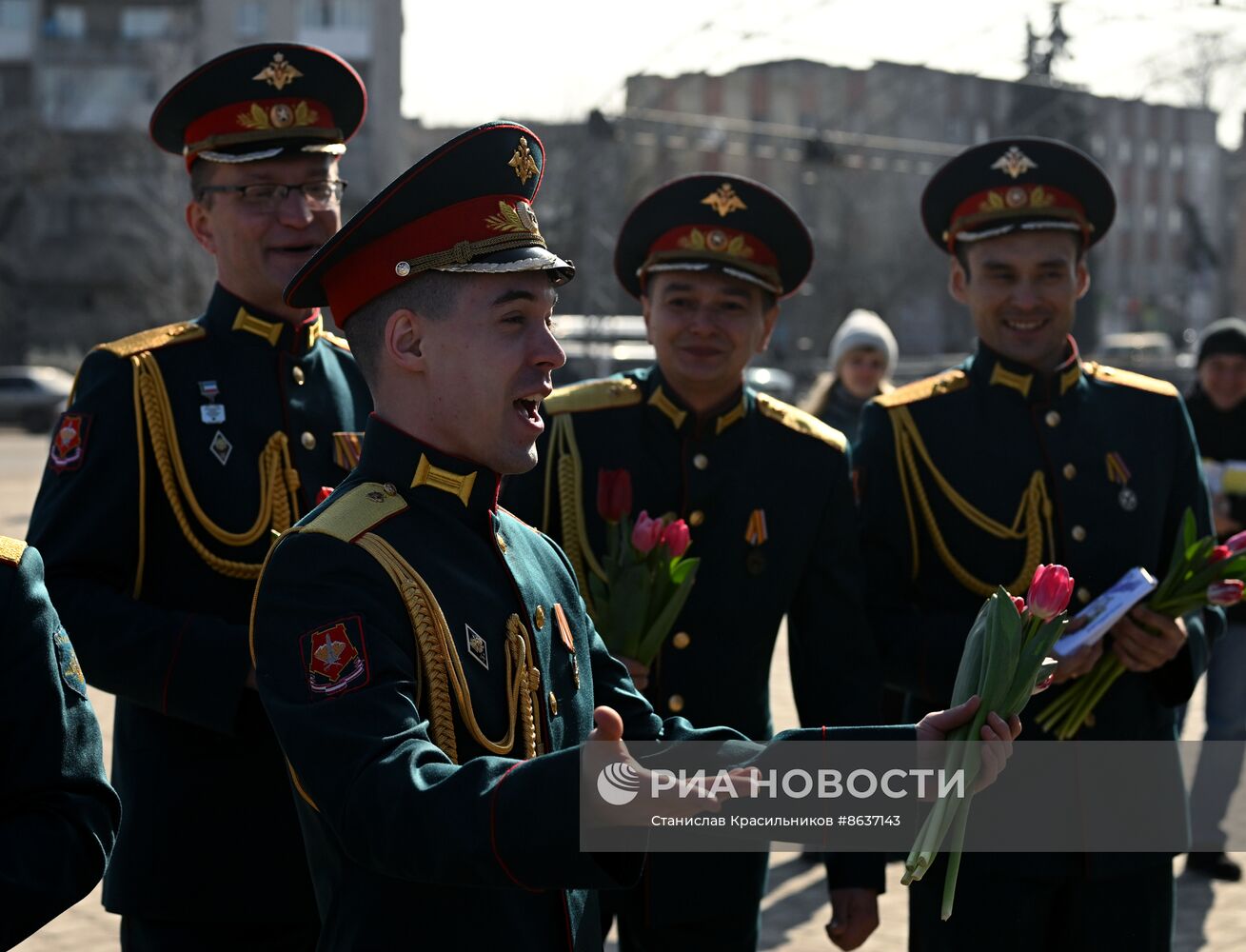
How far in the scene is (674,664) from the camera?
380cm

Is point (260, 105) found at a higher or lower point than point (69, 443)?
higher

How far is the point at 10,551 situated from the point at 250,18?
5514cm

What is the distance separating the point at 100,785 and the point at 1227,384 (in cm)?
625

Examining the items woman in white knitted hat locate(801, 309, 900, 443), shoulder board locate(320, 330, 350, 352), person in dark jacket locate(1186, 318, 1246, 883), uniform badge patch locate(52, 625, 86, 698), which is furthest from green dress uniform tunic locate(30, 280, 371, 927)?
woman in white knitted hat locate(801, 309, 900, 443)

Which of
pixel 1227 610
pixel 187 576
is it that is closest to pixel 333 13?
pixel 1227 610

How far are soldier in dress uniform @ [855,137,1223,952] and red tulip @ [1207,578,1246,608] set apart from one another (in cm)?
26

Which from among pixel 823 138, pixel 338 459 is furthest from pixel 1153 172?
pixel 338 459

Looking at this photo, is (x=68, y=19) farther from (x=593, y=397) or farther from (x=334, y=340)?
(x=593, y=397)

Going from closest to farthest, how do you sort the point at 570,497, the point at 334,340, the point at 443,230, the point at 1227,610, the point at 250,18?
the point at 443,230 → the point at 570,497 → the point at 334,340 → the point at 1227,610 → the point at 250,18

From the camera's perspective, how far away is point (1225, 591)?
3.50m

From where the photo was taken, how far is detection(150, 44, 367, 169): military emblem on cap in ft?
12.4

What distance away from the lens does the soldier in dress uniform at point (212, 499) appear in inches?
133

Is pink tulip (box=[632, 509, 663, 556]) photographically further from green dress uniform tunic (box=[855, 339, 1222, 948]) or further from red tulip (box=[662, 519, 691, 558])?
green dress uniform tunic (box=[855, 339, 1222, 948])

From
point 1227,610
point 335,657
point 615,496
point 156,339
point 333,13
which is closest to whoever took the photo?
point 335,657
